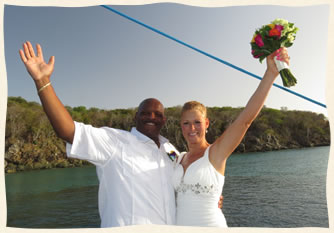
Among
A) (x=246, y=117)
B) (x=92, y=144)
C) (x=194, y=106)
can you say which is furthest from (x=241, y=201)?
(x=92, y=144)

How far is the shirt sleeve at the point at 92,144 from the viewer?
6.11 ft

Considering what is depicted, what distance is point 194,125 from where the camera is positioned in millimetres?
2201

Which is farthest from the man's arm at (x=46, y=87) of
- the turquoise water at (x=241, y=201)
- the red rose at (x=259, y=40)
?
the turquoise water at (x=241, y=201)

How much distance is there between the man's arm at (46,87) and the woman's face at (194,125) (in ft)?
2.88

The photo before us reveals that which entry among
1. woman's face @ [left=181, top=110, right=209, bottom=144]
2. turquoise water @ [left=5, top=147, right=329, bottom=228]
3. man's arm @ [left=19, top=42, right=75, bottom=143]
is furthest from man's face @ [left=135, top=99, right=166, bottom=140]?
turquoise water @ [left=5, top=147, right=329, bottom=228]

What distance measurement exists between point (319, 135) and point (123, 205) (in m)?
43.3

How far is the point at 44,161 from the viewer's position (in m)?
33.3

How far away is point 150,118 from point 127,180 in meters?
0.54

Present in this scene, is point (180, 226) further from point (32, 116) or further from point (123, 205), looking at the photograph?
point (32, 116)

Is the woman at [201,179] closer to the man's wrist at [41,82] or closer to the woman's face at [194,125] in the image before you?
the woman's face at [194,125]

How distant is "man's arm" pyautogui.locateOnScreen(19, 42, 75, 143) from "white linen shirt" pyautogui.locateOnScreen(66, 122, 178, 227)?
0.22 m

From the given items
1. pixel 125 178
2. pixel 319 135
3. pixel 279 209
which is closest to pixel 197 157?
pixel 125 178

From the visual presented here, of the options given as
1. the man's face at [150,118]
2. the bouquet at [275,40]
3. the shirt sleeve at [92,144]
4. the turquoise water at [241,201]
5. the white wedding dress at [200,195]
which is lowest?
the turquoise water at [241,201]

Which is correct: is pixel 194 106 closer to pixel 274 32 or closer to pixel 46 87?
pixel 274 32
